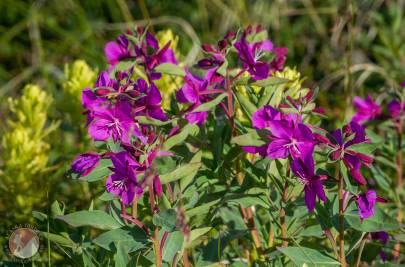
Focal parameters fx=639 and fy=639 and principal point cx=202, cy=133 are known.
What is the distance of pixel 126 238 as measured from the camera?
5.02 ft

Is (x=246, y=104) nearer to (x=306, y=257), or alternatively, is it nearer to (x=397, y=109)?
(x=306, y=257)

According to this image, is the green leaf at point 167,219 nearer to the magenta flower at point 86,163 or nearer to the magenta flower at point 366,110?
the magenta flower at point 86,163

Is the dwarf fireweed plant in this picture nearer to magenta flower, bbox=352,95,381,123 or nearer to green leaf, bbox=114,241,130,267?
green leaf, bbox=114,241,130,267

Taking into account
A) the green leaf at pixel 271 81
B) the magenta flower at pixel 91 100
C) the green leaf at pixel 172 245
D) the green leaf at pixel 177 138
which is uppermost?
the magenta flower at pixel 91 100

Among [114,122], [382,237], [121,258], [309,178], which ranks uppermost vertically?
[114,122]

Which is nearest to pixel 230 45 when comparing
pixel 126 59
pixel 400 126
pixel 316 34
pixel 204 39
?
pixel 126 59

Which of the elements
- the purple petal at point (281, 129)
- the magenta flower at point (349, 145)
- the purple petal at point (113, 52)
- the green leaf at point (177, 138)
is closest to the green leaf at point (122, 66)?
the purple petal at point (113, 52)

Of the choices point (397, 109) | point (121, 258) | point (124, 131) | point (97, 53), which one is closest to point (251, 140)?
point (124, 131)

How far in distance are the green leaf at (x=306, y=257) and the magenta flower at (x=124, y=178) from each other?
0.38m

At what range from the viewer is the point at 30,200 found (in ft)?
7.95

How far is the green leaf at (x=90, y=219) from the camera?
152 centimetres

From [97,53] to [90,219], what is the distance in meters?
2.53

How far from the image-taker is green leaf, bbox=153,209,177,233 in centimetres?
140

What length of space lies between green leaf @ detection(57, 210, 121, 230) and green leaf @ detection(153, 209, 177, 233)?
0.60 feet
